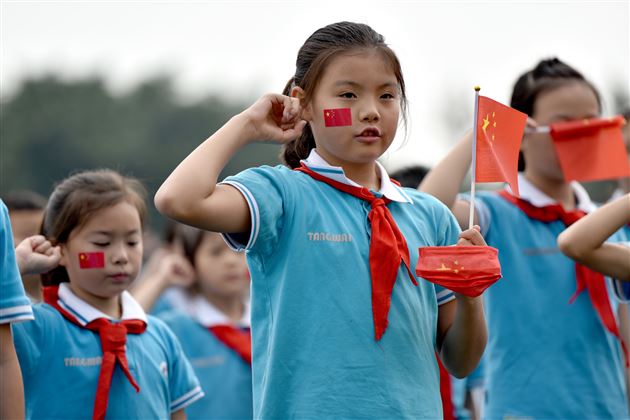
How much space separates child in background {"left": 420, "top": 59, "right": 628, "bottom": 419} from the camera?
4.82m

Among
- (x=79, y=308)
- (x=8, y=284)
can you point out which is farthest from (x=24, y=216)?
(x=8, y=284)

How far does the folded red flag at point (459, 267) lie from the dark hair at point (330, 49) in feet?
2.20

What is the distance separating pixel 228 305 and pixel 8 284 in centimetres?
323

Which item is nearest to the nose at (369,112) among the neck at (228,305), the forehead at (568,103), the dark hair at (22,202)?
the forehead at (568,103)

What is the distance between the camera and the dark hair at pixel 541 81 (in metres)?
5.28

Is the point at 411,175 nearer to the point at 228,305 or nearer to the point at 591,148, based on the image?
the point at 228,305

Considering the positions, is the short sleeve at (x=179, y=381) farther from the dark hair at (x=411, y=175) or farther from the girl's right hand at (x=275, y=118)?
the dark hair at (x=411, y=175)

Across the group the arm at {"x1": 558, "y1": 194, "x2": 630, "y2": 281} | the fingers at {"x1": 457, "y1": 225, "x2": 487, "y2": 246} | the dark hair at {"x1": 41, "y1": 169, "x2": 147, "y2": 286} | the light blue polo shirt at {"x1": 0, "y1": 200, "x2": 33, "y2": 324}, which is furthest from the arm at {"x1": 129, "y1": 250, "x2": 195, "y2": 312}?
the fingers at {"x1": 457, "y1": 225, "x2": 487, "y2": 246}

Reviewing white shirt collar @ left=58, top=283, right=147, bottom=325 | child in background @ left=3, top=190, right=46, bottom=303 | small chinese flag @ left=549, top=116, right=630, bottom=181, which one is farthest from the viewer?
child in background @ left=3, top=190, right=46, bottom=303

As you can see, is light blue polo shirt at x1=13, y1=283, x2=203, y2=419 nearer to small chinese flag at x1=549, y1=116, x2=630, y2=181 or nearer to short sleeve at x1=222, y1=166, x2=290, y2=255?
short sleeve at x1=222, y1=166, x2=290, y2=255

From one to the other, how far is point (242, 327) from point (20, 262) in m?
2.49

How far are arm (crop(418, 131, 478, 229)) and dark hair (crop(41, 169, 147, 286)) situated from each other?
51.0 inches

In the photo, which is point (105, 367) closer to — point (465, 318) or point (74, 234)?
point (74, 234)

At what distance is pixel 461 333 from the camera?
373cm
